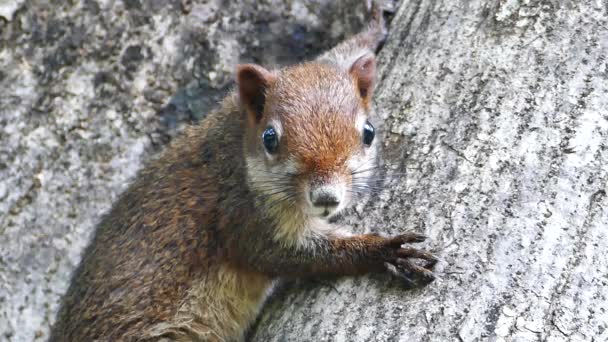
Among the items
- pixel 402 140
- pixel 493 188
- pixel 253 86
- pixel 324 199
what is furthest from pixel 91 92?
pixel 493 188

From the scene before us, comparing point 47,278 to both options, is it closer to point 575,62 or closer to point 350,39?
point 350,39

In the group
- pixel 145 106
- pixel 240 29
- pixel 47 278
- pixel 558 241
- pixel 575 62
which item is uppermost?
pixel 575 62

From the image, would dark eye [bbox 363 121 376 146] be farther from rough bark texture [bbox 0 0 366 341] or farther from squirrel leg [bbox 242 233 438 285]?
rough bark texture [bbox 0 0 366 341]

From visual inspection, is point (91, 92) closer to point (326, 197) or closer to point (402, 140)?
point (402, 140)

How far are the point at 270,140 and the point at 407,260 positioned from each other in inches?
35.5

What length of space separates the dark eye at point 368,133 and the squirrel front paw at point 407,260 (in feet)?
1.68

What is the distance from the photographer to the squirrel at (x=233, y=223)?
3.50m

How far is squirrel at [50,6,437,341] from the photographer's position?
3.50 m

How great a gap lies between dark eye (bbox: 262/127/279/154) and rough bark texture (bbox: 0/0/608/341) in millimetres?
537

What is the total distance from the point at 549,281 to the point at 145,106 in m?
3.12

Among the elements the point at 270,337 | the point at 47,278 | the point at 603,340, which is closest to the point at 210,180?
the point at 270,337

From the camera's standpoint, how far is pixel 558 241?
2.98 metres

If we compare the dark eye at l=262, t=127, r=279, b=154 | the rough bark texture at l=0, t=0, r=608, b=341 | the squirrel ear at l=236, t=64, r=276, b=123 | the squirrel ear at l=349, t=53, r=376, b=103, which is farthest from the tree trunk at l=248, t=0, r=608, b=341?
the squirrel ear at l=236, t=64, r=276, b=123

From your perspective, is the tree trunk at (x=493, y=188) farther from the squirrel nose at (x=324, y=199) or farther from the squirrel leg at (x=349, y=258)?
the squirrel nose at (x=324, y=199)
